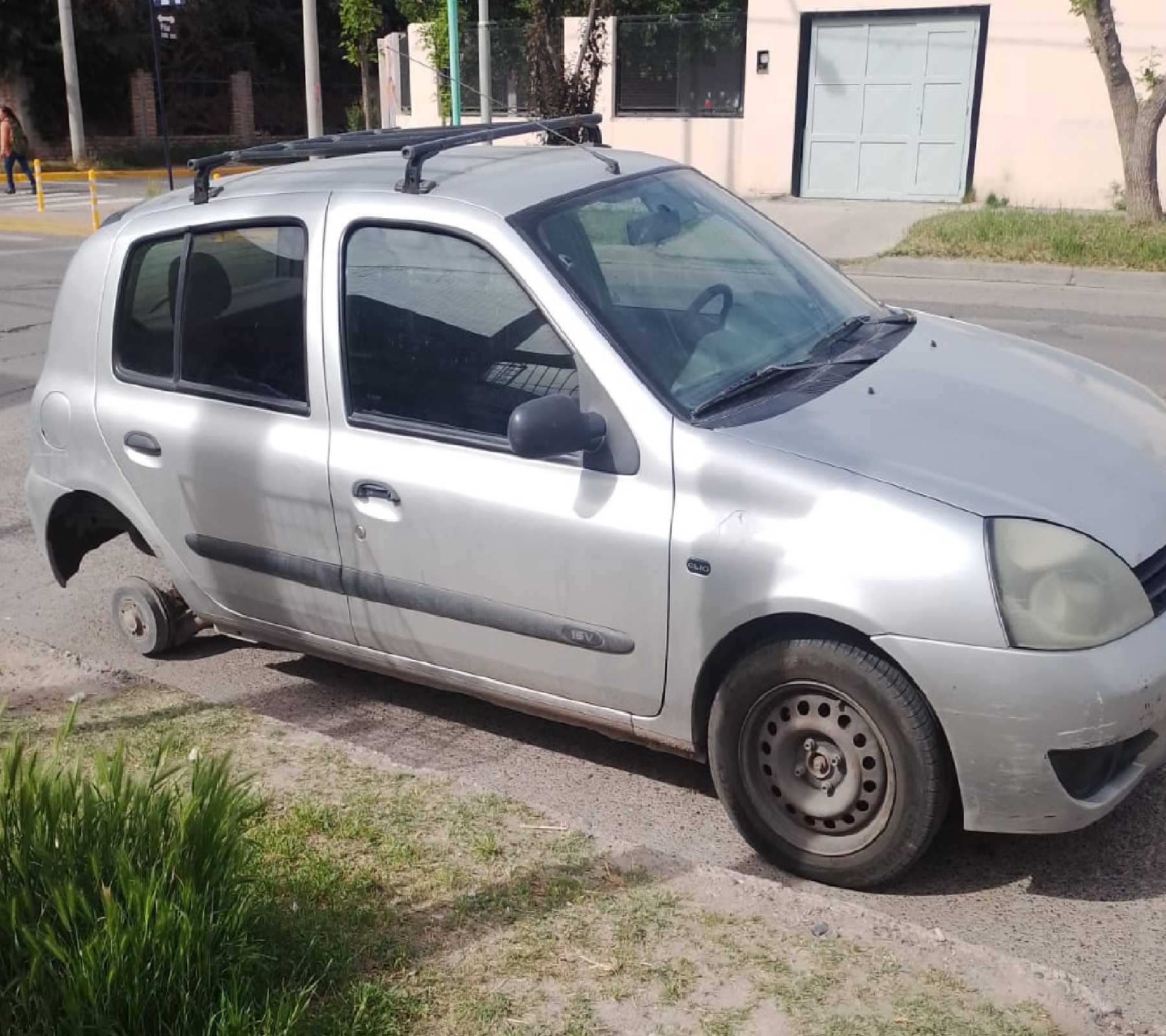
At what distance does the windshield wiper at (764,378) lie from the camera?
3723mm

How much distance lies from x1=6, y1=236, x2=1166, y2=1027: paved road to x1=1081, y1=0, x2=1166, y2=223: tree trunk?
1260 centimetres

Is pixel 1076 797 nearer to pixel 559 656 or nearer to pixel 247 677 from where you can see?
pixel 559 656

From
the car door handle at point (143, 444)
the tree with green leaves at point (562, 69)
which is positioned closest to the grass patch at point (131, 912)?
the car door handle at point (143, 444)

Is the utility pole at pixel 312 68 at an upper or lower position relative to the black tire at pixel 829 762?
upper

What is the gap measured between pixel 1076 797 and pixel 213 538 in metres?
2.83

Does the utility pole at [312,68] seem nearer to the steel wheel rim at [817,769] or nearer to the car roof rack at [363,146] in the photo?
the car roof rack at [363,146]

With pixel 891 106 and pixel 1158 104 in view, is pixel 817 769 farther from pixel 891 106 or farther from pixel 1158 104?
pixel 891 106

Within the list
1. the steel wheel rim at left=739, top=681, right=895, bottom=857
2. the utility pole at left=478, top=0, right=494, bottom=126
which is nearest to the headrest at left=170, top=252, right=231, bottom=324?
the steel wheel rim at left=739, top=681, right=895, bottom=857

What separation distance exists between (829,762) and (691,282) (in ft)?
5.32

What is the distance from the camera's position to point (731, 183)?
73.0ft

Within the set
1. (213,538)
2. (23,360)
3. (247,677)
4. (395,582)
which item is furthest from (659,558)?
(23,360)

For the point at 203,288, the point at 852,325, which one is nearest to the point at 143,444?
the point at 203,288

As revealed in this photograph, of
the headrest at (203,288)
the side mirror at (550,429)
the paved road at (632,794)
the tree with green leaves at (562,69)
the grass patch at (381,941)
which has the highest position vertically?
the tree with green leaves at (562,69)

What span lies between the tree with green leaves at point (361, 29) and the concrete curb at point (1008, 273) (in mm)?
21828
